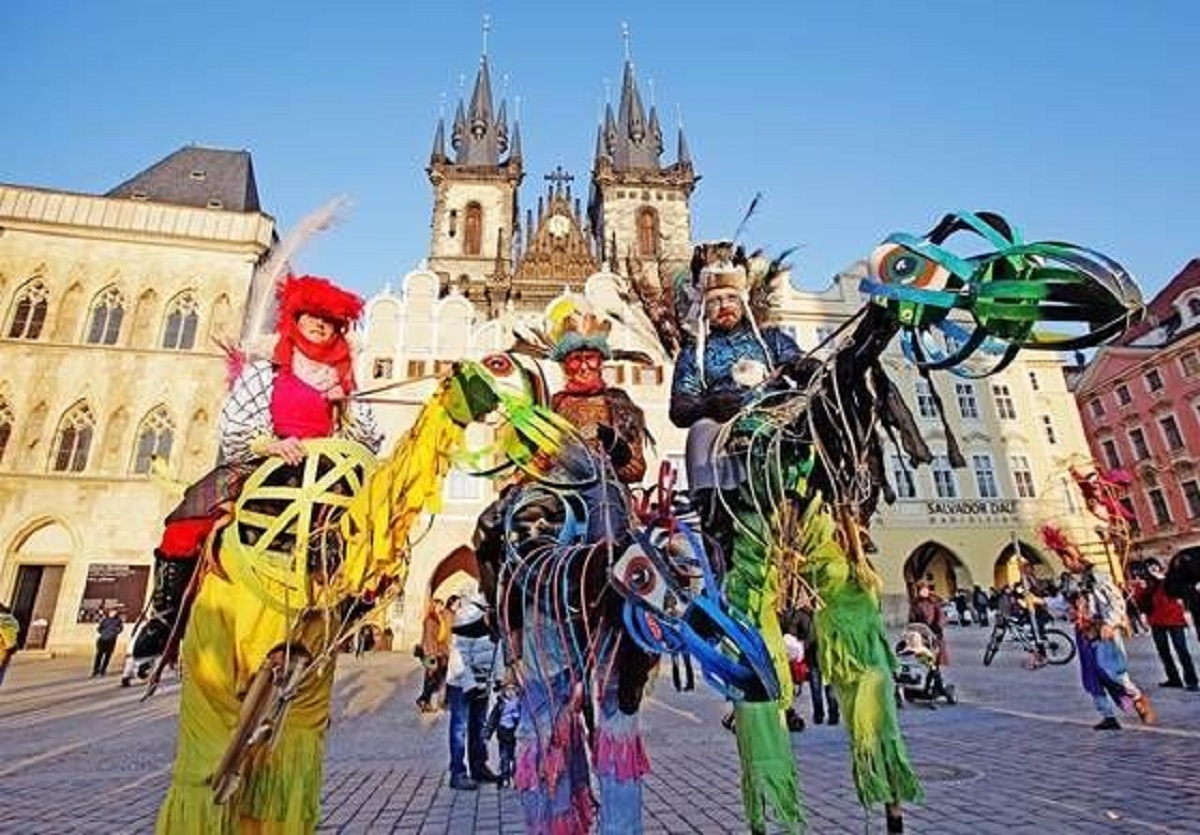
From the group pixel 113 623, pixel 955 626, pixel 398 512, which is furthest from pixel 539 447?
pixel 955 626

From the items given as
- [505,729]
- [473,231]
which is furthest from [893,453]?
[473,231]

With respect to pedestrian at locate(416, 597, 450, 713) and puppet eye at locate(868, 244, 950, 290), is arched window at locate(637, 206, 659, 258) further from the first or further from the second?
puppet eye at locate(868, 244, 950, 290)

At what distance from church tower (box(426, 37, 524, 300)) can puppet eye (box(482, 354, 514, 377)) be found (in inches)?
1409

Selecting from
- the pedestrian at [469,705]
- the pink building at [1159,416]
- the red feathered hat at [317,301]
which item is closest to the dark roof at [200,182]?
the pedestrian at [469,705]

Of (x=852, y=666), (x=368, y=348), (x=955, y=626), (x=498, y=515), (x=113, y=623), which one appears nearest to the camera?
(x=498, y=515)

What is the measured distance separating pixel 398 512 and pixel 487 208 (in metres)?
45.6

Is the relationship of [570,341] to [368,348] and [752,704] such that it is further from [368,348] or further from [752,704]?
[368,348]

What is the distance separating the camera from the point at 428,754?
6191mm

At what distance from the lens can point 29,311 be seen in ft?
77.0

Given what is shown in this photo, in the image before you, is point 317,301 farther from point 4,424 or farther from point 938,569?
point 938,569

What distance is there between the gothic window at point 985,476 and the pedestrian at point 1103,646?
2331 centimetres

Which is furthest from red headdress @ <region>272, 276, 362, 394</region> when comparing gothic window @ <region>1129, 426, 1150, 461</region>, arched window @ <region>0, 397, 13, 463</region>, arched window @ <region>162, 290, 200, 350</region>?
gothic window @ <region>1129, 426, 1150, 461</region>

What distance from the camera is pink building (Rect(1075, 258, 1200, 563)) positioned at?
106 ft

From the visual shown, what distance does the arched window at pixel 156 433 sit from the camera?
22.2 metres
